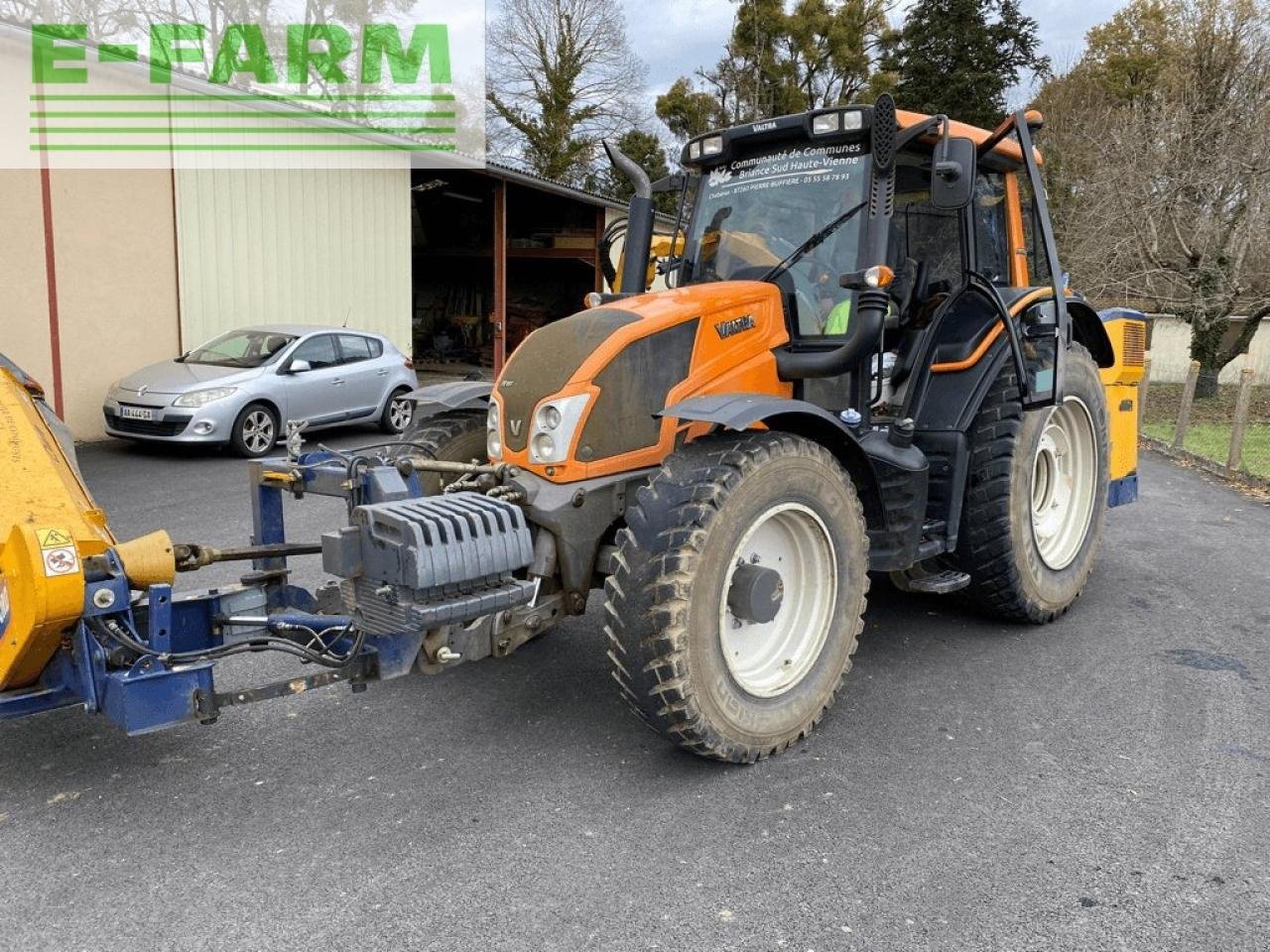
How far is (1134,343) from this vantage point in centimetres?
666

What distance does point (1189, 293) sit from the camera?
63.1 feet

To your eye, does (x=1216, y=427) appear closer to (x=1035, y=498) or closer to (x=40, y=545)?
(x=1035, y=498)

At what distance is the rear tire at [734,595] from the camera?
3.48 metres

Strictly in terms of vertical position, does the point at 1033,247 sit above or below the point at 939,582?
above

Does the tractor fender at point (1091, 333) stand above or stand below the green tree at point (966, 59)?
below

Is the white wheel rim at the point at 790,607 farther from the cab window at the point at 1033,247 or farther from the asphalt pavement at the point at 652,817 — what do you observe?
the cab window at the point at 1033,247

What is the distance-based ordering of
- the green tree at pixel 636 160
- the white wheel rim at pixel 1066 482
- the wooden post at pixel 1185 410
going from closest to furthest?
the white wheel rim at pixel 1066 482 < the wooden post at pixel 1185 410 < the green tree at pixel 636 160

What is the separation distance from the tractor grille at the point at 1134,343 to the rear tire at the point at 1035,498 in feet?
2.85

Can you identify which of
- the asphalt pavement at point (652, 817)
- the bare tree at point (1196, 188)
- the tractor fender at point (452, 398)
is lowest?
the asphalt pavement at point (652, 817)

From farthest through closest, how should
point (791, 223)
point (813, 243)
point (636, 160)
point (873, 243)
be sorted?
point (636, 160), point (791, 223), point (813, 243), point (873, 243)

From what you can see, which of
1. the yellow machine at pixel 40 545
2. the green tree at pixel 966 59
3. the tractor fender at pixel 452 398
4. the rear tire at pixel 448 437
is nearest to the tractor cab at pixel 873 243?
the tractor fender at pixel 452 398

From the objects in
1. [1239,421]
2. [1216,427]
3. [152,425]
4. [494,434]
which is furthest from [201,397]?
[1216,427]

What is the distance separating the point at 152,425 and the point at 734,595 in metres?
9.62

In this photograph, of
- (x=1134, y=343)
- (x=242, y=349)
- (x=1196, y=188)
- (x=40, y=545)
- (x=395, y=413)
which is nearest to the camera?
(x=40, y=545)
